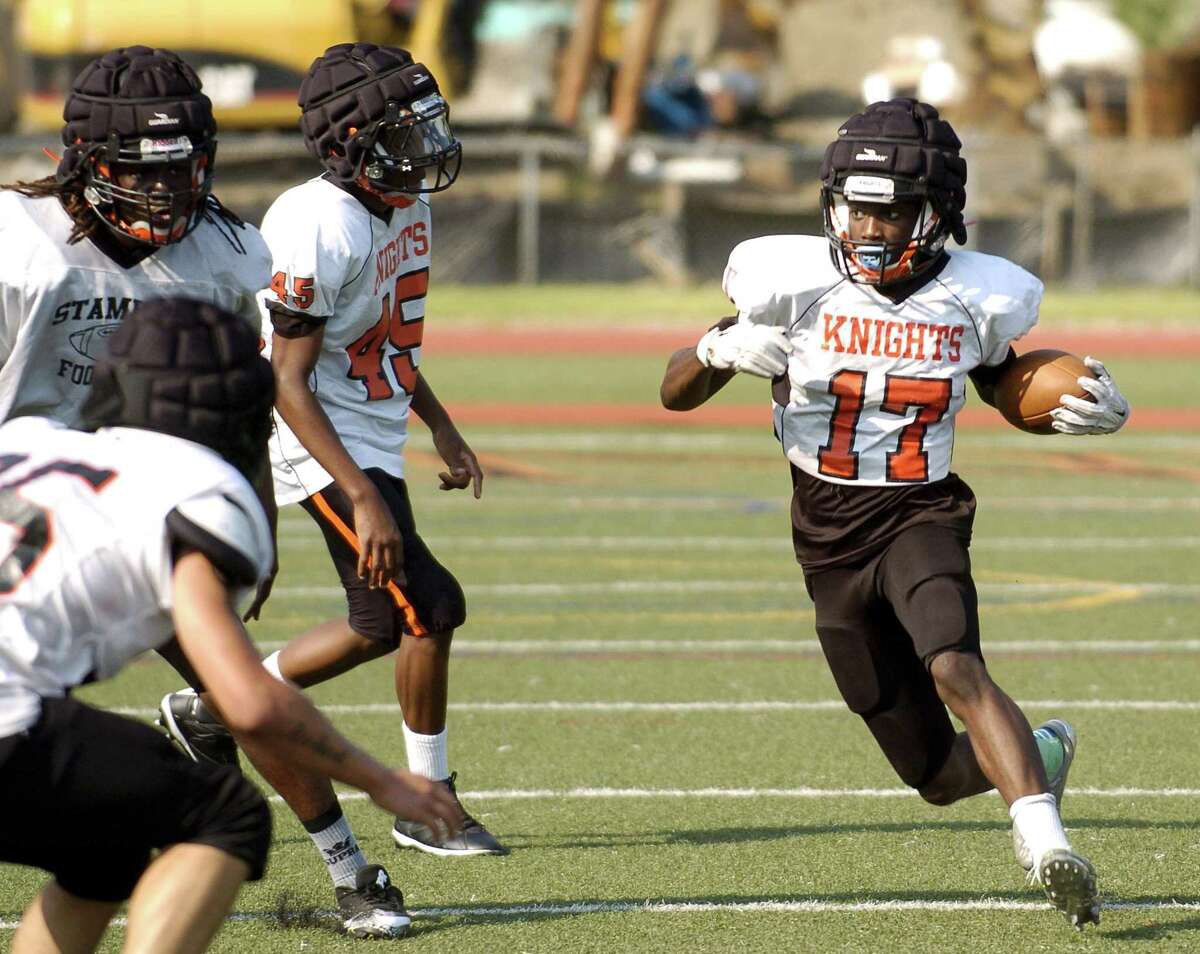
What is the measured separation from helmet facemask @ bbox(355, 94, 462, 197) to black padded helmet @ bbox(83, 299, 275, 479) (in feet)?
5.77

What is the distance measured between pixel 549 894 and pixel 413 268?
5.20 ft

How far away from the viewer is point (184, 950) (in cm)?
290

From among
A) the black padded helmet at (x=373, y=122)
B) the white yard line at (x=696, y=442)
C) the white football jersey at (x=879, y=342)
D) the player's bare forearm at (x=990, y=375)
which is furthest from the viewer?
the white yard line at (x=696, y=442)

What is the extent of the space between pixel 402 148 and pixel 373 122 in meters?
0.09

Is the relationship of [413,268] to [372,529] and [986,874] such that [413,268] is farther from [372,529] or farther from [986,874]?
[986,874]

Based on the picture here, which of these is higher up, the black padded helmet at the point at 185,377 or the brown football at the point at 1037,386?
the black padded helmet at the point at 185,377

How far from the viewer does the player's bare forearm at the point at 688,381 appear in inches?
176

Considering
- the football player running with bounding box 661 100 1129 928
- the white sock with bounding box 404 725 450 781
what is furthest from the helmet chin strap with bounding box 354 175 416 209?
the white sock with bounding box 404 725 450 781

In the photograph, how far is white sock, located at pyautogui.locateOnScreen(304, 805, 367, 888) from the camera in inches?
164

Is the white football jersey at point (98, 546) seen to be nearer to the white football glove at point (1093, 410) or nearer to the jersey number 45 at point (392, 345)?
the jersey number 45 at point (392, 345)

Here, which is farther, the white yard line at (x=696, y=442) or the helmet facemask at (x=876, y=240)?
the white yard line at (x=696, y=442)

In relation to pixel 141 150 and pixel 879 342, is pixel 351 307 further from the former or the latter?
pixel 879 342

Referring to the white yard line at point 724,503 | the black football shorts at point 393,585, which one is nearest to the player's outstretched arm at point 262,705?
the black football shorts at point 393,585

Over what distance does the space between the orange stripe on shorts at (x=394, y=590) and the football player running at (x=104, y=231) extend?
48cm
